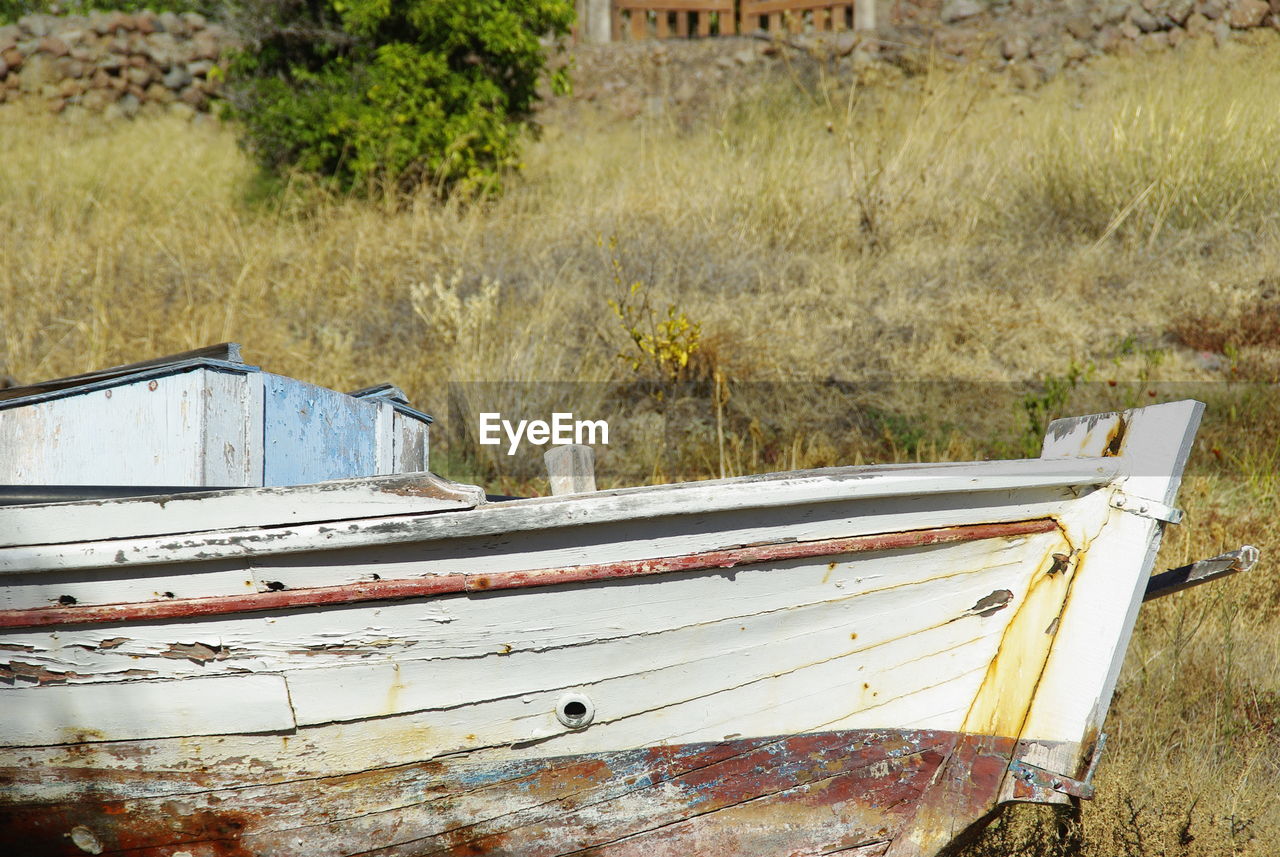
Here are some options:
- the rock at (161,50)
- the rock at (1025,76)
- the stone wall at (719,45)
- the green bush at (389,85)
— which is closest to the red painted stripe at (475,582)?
the green bush at (389,85)

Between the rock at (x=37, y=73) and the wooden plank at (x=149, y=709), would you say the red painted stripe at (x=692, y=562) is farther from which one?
the rock at (x=37, y=73)

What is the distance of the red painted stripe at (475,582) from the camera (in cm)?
208

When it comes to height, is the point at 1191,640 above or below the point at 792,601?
below

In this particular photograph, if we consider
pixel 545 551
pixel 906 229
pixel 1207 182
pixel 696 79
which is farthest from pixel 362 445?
pixel 696 79

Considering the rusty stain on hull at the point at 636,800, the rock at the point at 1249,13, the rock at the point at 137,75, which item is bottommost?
the rusty stain on hull at the point at 636,800

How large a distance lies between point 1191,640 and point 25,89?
14.5m

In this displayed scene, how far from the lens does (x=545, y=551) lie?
2.08 m

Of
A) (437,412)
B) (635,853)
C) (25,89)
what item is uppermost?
(25,89)

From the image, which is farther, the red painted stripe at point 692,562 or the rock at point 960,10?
the rock at point 960,10

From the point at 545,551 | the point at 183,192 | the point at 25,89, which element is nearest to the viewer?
the point at 545,551

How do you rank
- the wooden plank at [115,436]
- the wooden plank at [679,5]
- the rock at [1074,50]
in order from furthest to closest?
the wooden plank at [679,5], the rock at [1074,50], the wooden plank at [115,436]

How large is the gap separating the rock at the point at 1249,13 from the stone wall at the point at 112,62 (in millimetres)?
12573

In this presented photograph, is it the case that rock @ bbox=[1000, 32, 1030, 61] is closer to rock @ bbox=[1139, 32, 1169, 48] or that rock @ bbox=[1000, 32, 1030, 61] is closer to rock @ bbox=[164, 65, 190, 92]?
rock @ bbox=[1139, 32, 1169, 48]

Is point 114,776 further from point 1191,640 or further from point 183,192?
point 183,192
